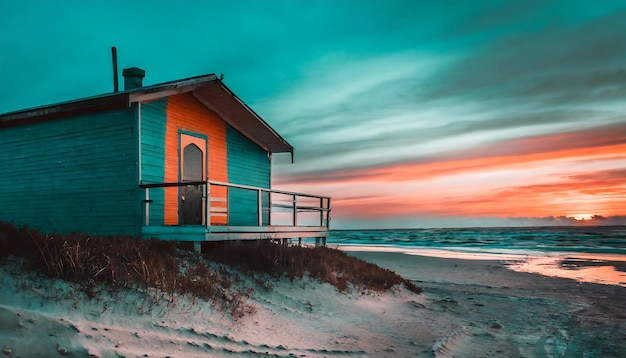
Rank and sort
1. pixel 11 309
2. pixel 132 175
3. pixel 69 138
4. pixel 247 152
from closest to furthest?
pixel 11 309 < pixel 132 175 < pixel 69 138 < pixel 247 152

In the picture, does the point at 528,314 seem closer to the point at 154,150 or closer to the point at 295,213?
the point at 295,213

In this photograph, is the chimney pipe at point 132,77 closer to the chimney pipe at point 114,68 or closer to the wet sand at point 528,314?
the chimney pipe at point 114,68

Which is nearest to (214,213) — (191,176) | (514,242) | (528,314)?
(191,176)

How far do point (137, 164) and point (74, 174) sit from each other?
2659 mm

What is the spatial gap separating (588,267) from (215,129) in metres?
19.6

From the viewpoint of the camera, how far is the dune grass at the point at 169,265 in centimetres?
757

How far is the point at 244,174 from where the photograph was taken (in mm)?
17688

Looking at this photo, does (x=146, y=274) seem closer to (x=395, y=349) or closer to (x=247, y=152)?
(x=395, y=349)

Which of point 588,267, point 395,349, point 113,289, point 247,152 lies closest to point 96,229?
point 247,152

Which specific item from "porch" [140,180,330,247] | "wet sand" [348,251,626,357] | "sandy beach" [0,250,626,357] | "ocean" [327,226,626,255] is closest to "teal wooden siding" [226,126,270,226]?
"porch" [140,180,330,247]

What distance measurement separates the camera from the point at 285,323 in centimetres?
862

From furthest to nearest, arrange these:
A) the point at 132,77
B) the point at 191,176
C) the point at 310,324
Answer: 1. the point at 132,77
2. the point at 191,176
3. the point at 310,324

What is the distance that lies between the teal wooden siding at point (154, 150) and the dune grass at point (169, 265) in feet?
9.16

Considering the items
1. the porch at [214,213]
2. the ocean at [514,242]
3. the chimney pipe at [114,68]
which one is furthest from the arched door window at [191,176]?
the ocean at [514,242]
